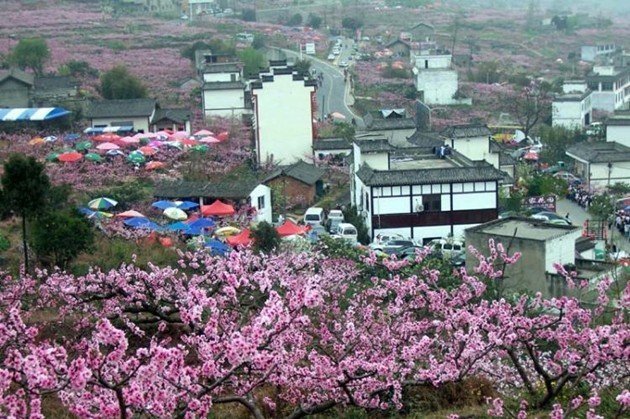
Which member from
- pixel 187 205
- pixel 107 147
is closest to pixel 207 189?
pixel 187 205

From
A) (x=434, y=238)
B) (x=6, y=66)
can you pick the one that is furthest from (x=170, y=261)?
(x=6, y=66)

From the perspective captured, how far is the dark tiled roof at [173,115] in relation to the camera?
110ft

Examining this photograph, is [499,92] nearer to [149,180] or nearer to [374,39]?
[374,39]

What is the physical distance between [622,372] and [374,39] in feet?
194

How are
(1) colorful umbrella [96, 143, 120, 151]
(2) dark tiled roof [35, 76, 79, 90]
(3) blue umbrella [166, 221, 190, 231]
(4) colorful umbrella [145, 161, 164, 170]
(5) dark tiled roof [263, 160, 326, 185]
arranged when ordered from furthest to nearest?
(2) dark tiled roof [35, 76, 79, 90]
(1) colorful umbrella [96, 143, 120, 151]
(4) colorful umbrella [145, 161, 164, 170]
(5) dark tiled roof [263, 160, 326, 185]
(3) blue umbrella [166, 221, 190, 231]

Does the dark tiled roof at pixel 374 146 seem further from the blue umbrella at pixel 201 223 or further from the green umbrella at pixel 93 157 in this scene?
the green umbrella at pixel 93 157

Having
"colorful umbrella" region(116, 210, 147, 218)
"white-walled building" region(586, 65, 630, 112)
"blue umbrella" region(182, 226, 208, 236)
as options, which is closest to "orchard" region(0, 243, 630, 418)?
"blue umbrella" region(182, 226, 208, 236)

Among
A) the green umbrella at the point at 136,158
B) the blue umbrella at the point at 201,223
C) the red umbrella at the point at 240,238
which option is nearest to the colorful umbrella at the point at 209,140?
the green umbrella at the point at 136,158

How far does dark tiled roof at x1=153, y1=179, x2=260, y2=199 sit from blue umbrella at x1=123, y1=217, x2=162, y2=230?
249 cm

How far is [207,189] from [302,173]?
15.1ft

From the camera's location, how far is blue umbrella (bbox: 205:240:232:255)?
1659 cm

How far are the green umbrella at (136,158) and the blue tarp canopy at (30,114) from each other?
246 inches

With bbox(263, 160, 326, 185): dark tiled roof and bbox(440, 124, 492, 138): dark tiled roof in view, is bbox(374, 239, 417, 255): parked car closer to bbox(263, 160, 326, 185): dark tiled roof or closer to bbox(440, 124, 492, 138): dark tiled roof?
bbox(263, 160, 326, 185): dark tiled roof

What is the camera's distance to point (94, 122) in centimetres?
3334
